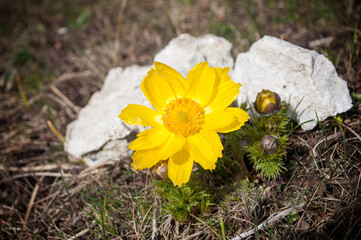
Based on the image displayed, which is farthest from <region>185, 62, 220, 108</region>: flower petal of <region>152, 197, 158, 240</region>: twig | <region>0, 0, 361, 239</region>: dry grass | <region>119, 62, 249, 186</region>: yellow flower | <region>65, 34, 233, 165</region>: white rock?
<region>152, 197, 158, 240</region>: twig

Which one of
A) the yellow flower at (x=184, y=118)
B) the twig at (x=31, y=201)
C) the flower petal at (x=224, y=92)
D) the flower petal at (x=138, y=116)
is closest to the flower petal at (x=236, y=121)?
the yellow flower at (x=184, y=118)

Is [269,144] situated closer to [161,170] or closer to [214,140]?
[214,140]

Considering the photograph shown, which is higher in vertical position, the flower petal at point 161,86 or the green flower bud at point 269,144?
the flower petal at point 161,86

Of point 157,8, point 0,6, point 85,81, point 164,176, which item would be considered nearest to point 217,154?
point 164,176

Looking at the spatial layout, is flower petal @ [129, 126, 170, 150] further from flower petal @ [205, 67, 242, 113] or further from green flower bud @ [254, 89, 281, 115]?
green flower bud @ [254, 89, 281, 115]

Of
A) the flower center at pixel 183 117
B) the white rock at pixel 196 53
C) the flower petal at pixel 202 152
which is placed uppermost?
the white rock at pixel 196 53

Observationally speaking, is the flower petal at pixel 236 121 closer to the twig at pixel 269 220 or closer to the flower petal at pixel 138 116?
the flower petal at pixel 138 116

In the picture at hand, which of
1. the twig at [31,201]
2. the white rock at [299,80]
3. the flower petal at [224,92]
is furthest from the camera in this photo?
the twig at [31,201]
